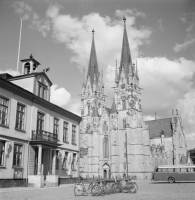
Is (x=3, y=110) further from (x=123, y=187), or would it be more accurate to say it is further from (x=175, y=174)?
(x=175, y=174)

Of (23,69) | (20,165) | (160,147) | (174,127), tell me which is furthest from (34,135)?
(174,127)

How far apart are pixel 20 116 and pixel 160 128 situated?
68736 mm

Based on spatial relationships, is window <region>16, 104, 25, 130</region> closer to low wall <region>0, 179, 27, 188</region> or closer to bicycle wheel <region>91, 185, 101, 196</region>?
low wall <region>0, 179, 27, 188</region>

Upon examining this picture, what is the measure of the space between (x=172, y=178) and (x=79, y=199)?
2281 centimetres

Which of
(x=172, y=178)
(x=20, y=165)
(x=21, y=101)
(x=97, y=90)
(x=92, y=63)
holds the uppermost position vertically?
(x=92, y=63)

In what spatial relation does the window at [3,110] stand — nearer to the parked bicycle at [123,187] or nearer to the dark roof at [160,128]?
the parked bicycle at [123,187]

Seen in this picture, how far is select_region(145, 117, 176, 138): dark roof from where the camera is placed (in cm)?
8131

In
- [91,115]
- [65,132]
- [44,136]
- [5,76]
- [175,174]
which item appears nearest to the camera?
[44,136]

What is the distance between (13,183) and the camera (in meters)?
19.6

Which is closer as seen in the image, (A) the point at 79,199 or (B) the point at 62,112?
(A) the point at 79,199

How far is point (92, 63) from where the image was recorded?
305ft

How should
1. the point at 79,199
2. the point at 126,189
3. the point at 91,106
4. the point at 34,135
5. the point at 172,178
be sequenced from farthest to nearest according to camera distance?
1. the point at 91,106
2. the point at 172,178
3. the point at 34,135
4. the point at 126,189
5. the point at 79,199

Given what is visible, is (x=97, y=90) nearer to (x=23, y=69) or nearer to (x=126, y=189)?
(x=23, y=69)

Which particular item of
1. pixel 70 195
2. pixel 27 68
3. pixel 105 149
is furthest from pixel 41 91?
pixel 105 149
